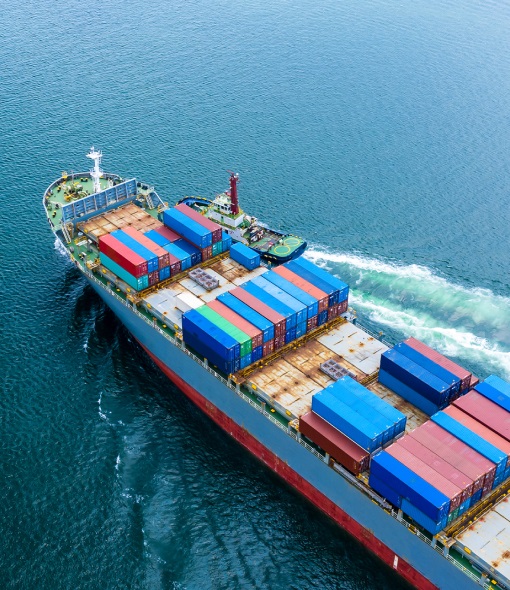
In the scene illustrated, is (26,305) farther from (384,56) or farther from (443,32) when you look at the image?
(443,32)

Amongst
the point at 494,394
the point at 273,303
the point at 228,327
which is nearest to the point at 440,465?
the point at 494,394

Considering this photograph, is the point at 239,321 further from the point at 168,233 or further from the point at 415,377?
the point at 168,233

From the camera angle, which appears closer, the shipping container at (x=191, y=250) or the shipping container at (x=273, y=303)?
the shipping container at (x=273, y=303)

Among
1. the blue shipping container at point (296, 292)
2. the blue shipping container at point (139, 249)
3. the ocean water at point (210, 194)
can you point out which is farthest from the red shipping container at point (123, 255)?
the blue shipping container at point (296, 292)

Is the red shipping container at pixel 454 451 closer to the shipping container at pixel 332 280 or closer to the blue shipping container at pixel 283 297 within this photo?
the blue shipping container at pixel 283 297

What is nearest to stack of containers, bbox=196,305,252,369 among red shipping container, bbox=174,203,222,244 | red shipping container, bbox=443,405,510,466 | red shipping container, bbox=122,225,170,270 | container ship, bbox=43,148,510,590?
container ship, bbox=43,148,510,590

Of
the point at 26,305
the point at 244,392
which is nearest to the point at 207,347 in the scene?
the point at 244,392
